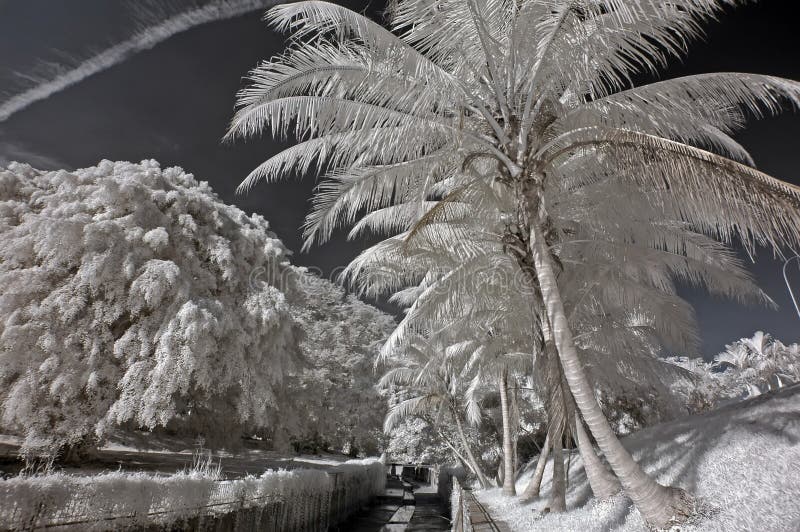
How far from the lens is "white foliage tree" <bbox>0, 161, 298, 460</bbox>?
416 inches

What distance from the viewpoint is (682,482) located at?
6.09 metres

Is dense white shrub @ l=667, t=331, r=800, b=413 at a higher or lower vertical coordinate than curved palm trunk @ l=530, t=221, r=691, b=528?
higher

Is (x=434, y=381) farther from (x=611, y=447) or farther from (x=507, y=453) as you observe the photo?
(x=611, y=447)

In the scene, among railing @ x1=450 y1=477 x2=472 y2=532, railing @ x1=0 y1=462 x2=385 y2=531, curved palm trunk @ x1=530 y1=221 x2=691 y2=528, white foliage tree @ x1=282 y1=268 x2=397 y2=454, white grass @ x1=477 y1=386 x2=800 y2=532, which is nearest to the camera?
white grass @ x1=477 y1=386 x2=800 y2=532

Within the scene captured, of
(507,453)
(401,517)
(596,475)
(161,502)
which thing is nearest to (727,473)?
(596,475)

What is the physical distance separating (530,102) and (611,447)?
15.4 ft

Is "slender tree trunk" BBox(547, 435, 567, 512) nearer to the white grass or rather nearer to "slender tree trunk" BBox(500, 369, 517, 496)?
the white grass

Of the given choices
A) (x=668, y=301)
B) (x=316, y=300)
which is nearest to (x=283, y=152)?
(x=668, y=301)

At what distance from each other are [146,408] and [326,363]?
1768 centimetres

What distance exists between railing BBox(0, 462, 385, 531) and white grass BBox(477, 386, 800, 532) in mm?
5560

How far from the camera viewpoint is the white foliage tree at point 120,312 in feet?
34.7

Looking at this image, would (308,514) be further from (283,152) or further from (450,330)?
(283,152)

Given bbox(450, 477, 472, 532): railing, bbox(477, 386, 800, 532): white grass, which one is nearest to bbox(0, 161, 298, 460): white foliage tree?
bbox(450, 477, 472, 532): railing

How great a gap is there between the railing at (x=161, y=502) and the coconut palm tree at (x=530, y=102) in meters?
5.08
